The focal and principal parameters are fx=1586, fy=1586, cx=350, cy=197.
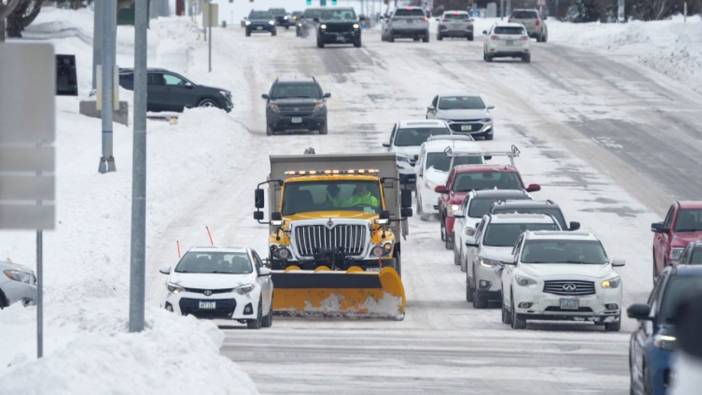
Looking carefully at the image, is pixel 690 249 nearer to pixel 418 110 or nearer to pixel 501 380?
pixel 501 380

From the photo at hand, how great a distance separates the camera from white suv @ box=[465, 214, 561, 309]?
84.0 feet

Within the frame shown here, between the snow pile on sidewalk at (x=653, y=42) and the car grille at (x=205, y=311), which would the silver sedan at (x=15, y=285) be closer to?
the car grille at (x=205, y=311)

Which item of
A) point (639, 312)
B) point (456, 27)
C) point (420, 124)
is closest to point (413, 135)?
point (420, 124)

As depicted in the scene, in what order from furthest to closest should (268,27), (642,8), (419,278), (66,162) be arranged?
(642,8) < (268,27) < (66,162) < (419,278)

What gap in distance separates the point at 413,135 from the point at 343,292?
1857 cm

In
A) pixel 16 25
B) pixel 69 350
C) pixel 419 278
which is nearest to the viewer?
pixel 69 350

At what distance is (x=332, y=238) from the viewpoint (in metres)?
24.6

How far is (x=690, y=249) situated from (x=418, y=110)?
34.8 m

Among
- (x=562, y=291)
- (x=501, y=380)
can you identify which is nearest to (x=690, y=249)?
(x=562, y=291)

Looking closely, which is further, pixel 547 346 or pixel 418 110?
pixel 418 110

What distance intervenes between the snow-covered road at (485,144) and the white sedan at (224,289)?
0.85 metres

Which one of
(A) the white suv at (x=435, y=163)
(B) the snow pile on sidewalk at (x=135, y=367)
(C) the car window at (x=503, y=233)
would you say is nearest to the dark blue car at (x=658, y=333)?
(B) the snow pile on sidewalk at (x=135, y=367)

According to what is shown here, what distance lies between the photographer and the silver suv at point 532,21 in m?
85.8

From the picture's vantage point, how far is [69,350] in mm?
12797
